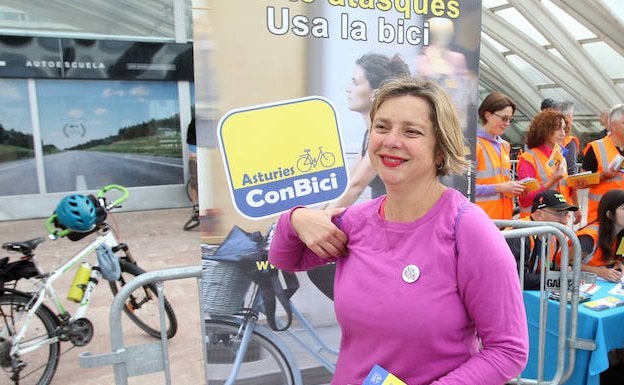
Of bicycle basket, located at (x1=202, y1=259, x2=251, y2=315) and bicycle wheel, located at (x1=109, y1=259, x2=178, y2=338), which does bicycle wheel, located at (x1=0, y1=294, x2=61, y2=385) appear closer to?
bicycle wheel, located at (x1=109, y1=259, x2=178, y2=338)

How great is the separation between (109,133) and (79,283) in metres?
5.59

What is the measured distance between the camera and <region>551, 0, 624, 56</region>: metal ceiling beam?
34.6ft

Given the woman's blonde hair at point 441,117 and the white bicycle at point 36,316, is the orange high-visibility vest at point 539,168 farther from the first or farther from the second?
the white bicycle at point 36,316

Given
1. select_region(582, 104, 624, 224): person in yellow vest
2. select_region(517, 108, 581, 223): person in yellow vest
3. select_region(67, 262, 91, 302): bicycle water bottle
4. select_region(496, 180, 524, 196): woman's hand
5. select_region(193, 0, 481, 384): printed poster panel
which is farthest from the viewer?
select_region(582, 104, 624, 224): person in yellow vest

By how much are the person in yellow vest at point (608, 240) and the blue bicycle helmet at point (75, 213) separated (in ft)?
9.97

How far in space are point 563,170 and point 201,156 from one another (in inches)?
118

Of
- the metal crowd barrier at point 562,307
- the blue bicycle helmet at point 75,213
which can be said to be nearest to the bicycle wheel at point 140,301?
the blue bicycle helmet at point 75,213

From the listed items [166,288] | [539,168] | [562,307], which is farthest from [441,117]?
[166,288]

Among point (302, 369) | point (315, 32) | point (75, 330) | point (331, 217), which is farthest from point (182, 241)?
point (331, 217)

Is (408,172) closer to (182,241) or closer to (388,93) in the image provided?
(388,93)

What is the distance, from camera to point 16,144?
24.2ft

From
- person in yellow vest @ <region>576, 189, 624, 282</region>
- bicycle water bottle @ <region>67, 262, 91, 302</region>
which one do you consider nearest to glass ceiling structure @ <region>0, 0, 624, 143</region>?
person in yellow vest @ <region>576, 189, 624, 282</region>

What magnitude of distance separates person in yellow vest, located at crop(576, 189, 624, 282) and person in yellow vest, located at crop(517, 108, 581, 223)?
2.00 ft

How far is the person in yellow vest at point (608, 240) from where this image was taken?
9.68 feet
